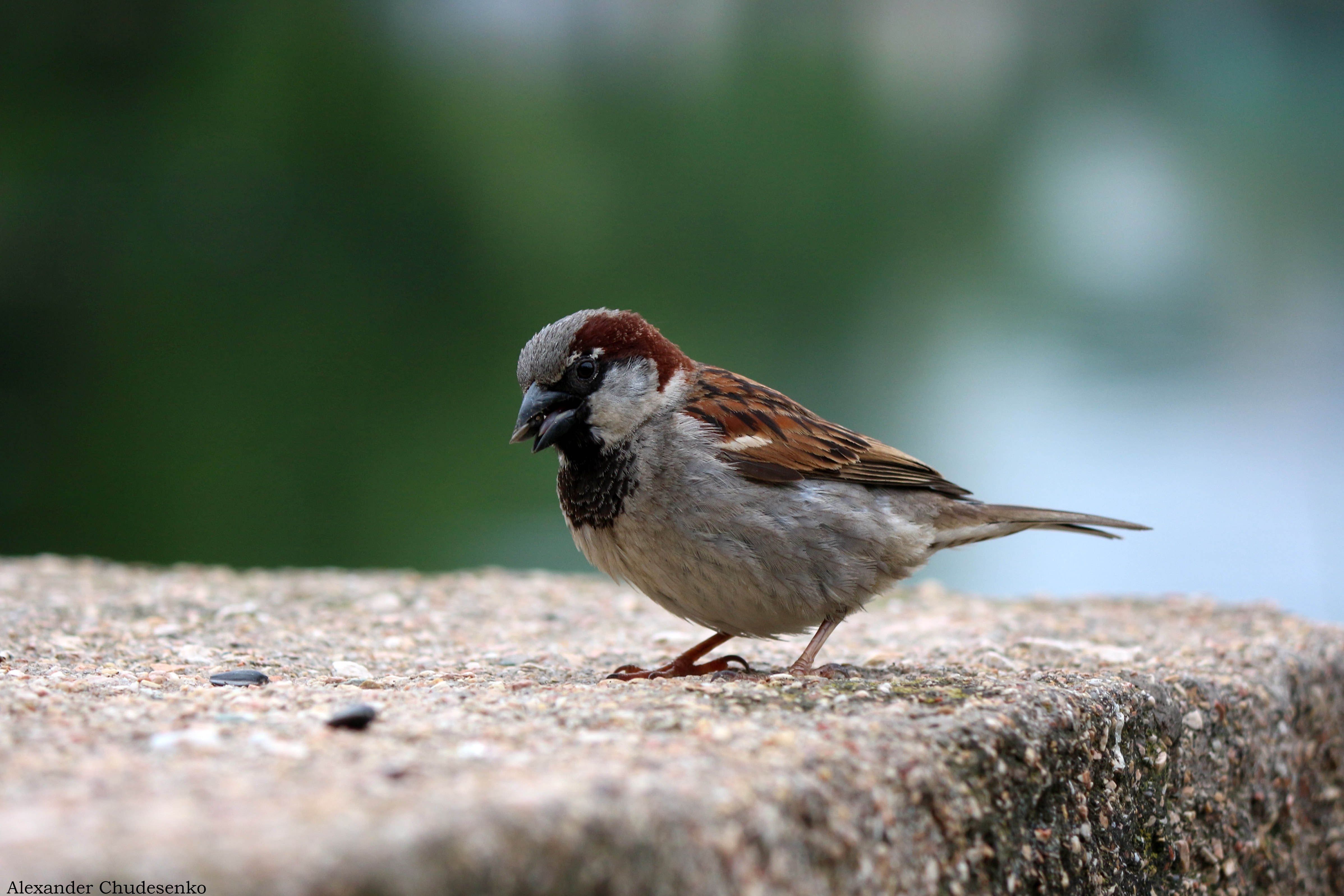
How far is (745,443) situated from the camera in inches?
119

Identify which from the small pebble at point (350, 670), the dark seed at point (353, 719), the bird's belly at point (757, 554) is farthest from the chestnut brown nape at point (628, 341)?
the dark seed at point (353, 719)

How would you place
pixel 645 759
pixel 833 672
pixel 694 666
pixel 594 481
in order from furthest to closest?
pixel 694 666, pixel 594 481, pixel 833 672, pixel 645 759

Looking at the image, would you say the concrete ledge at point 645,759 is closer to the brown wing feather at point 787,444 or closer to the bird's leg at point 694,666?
the bird's leg at point 694,666

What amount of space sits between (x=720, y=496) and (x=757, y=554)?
0.59 feet

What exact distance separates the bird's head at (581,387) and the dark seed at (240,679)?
2.94ft

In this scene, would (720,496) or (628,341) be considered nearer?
(720,496)

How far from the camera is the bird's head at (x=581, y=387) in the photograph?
9.96 ft

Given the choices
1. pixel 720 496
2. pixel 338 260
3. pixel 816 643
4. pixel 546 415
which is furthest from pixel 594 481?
pixel 338 260

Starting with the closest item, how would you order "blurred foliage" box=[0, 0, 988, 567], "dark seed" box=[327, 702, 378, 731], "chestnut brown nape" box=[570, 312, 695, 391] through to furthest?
"dark seed" box=[327, 702, 378, 731] < "chestnut brown nape" box=[570, 312, 695, 391] < "blurred foliage" box=[0, 0, 988, 567]

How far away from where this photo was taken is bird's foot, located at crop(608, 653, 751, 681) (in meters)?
2.96

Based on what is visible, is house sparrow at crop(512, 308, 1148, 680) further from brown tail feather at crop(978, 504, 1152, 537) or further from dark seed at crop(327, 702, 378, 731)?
dark seed at crop(327, 702, 378, 731)

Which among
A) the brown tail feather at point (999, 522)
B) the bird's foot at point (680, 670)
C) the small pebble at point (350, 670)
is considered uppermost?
the brown tail feather at point (999, 522)

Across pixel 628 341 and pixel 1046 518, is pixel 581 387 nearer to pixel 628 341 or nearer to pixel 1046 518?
pixel 628 341

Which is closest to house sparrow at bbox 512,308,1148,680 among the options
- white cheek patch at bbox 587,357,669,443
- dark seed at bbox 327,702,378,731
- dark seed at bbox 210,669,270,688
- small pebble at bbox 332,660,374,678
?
white cheek patch at bbox 587,357,669,443
